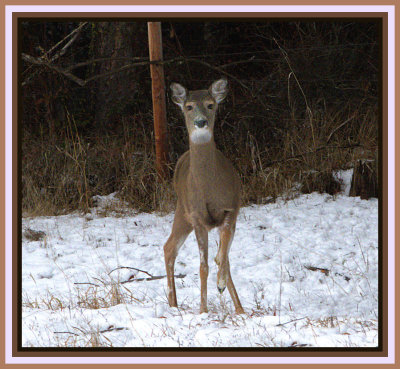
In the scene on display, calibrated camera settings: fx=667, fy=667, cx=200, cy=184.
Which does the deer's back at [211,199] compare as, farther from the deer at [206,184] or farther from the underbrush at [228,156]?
the underbrush at [228,156]

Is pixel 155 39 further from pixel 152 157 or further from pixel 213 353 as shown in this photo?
pixel 213 353

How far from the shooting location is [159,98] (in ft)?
25.0

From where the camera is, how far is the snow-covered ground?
14.3 ft

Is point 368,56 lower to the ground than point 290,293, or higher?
higher

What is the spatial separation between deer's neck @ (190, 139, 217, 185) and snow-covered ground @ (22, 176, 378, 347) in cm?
97

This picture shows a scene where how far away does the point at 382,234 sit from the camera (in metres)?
4.18

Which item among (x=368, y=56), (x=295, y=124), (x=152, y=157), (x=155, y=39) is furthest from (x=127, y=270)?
(x=368, y=56)

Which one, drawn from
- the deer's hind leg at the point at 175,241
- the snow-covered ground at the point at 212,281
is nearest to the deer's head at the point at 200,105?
the deer's hind leg at the point at 175,241

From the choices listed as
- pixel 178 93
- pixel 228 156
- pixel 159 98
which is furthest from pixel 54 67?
pixel 178 93

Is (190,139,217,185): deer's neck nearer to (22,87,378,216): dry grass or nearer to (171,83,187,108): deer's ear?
(171,83,187,108): deer's ear

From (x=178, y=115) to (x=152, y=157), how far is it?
89cm

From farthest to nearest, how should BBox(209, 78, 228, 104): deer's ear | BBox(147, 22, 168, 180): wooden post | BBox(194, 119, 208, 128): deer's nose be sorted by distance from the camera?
BBox(147, 22, 168, 180): wooden post < BBox(209, 78, 228, 104): deer's ear < BBox(194, 119, 208, 128): deer's nose

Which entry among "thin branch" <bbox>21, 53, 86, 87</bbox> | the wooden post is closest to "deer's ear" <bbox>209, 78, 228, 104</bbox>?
the wooden post

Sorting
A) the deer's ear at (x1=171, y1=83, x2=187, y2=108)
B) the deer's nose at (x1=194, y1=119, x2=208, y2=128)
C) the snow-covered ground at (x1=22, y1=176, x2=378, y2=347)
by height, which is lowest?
the snow-covered ground at (x1=22, y1=176, x2=378, y2=347)
